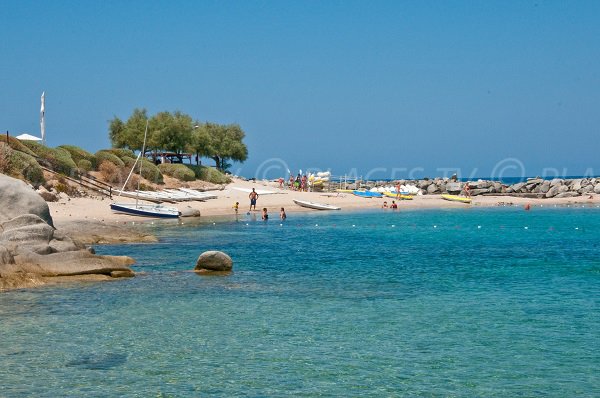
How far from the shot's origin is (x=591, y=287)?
24.2 m

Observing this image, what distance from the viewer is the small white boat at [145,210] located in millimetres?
53094

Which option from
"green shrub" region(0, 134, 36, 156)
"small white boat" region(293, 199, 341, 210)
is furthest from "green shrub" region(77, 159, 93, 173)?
"small white boat" region(293, 199, 341, 210)

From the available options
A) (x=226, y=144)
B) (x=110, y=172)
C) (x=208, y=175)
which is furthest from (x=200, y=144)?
(x=110, y=172)

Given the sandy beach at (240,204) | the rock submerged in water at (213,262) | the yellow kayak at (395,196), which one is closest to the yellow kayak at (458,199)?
the sandy beach at (240,204)

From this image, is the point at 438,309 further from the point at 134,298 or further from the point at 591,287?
the point at 134,298

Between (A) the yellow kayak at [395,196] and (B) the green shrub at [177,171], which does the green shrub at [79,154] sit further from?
(A) the yellow kayak at [395,196]

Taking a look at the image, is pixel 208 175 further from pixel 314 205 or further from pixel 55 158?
pixel 55 158

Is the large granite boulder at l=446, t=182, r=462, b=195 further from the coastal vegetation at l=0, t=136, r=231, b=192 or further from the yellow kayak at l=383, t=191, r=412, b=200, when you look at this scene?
the coastal vegetation at l=0, t=136, r=231, b=192

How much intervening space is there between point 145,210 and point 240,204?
17.4m

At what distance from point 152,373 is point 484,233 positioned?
125ft

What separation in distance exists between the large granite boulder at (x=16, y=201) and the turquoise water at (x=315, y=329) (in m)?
4.54

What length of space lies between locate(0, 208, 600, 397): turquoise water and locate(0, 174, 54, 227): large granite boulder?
179 inches

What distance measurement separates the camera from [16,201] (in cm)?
2558

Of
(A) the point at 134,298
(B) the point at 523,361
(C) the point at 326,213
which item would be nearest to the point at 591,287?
(B) the point at 523,361
